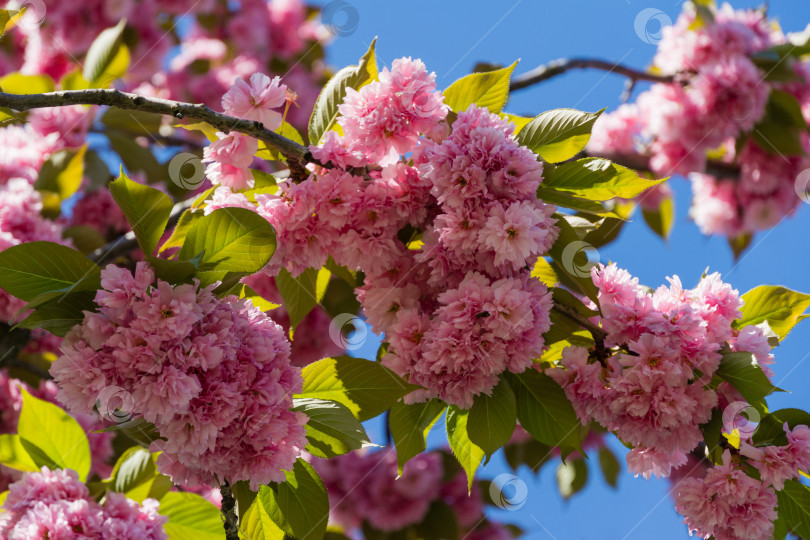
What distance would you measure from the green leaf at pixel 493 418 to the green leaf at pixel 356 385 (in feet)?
0.43

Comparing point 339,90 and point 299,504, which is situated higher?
point 339,90

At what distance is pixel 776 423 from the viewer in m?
1.26

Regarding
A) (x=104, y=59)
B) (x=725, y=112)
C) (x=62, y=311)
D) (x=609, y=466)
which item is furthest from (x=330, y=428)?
(x=609, y=466)

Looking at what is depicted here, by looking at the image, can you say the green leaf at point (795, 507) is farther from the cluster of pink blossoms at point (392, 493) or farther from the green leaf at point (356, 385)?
the cluster of pink blossoms at point (392, 493)

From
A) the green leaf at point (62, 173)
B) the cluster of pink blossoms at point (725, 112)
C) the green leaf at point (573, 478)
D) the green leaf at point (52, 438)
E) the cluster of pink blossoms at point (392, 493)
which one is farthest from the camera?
the green leaf at point (573, 478)

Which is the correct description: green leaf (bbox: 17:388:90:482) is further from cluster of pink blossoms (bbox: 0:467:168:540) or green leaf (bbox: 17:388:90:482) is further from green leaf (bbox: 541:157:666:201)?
green leaf (bbox: 541:157:666:201)

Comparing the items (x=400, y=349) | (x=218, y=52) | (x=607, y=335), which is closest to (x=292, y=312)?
(x=400, y=349)

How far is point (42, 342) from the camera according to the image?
2449 millimetres

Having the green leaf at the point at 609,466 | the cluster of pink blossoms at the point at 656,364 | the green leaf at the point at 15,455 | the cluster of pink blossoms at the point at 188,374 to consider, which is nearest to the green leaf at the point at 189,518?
the green leaf at the point at 15,455

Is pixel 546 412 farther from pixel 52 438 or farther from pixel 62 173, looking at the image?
pixel 62 173

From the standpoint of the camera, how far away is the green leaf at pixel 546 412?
4.08 ft

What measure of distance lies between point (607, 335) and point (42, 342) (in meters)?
2.00

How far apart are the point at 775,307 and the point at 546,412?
0.51 m

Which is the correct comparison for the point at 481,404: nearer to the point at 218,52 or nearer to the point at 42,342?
the point at 42,342
